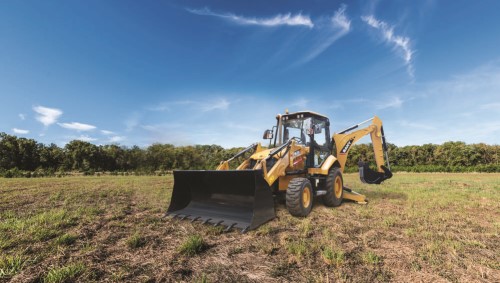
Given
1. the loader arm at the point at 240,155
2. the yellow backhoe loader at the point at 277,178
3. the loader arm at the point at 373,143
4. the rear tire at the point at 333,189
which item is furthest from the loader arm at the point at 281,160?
the loader arm at the point at 373,143

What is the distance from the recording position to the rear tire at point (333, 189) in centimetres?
683

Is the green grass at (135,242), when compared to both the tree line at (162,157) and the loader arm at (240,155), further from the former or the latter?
the tree line at (162,157)

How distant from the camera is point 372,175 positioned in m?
8.30

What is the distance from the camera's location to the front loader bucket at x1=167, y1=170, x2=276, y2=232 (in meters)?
5.01

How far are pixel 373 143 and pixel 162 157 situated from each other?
24.3m

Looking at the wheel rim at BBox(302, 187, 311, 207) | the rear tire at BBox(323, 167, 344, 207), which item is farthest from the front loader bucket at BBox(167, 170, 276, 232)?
the rear tire at BBox(323, 167, 344, 207)

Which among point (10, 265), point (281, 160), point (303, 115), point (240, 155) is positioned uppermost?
point (303, 115)

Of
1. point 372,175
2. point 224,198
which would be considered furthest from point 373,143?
point 224,198

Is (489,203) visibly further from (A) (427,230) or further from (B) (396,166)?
(B) (396,166)

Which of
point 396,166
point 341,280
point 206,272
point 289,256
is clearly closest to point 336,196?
point 289,256

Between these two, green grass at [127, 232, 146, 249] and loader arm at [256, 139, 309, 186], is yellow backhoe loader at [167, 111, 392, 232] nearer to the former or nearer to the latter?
loader arm at [256, 139, 309, 186]

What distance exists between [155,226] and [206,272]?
232 cm

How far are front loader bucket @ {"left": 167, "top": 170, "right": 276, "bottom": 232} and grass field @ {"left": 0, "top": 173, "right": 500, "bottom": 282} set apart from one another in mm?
287

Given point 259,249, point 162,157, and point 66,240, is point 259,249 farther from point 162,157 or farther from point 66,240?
point 162,157
